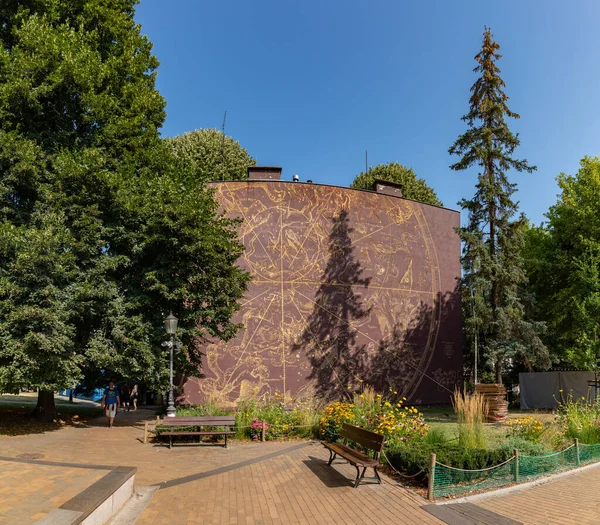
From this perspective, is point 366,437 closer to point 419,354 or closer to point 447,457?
point 447,457

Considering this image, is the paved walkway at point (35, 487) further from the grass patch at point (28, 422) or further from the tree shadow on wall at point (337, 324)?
the tree shadow on wall at point (337, 324)

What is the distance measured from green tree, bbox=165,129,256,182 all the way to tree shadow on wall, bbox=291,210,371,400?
12113 millimetres

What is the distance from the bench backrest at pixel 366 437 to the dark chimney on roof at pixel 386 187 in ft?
51.6

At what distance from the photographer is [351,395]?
65.7 feet

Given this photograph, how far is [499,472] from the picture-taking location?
25.7 feet

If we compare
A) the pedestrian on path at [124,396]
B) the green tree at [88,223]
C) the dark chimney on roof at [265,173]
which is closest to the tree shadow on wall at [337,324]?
the dark chimney on roof at [265,173]

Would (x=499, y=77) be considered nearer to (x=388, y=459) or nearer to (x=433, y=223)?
(x=433, y=223)

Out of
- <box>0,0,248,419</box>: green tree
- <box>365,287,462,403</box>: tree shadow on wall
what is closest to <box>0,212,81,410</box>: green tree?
<box>0,0,248,419</box>: green tree

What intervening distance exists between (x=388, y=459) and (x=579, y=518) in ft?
10.9

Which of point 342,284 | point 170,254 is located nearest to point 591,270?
point 342,284

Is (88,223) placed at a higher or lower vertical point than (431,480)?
higher

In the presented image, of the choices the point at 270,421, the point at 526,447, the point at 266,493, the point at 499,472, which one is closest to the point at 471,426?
the point at 499,472

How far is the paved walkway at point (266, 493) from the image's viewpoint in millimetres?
6074

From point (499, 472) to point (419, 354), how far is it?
14062 millimetres
